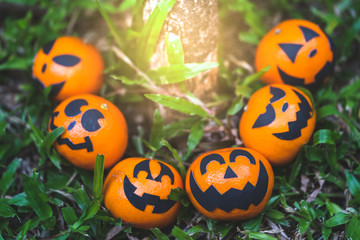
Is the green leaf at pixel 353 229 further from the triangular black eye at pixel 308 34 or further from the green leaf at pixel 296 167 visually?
the triangular black eye at pixel 308 34

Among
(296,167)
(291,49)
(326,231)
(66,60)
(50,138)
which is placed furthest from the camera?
(66,60)

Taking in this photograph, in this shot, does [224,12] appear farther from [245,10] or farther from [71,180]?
[71,180]

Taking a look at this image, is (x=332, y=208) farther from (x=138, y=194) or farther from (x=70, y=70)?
(x=70, y=70)

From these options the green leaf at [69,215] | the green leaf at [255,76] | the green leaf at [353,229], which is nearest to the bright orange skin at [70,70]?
the green leaf at [69,215]

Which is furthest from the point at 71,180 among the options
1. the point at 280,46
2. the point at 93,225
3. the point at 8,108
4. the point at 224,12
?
the point at 224,12

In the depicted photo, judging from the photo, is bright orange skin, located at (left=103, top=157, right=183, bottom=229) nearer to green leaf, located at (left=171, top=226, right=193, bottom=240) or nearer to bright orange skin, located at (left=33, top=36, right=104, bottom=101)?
green leaf, located at (left=171, top=226, right=193, bottom=240)

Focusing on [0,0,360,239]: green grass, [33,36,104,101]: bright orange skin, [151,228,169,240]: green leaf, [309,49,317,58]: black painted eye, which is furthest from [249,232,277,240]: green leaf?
[33,36,104,101]: bright orange skin

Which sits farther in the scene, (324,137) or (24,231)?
(324,137)

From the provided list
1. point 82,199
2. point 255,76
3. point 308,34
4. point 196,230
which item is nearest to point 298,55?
point 308,34
